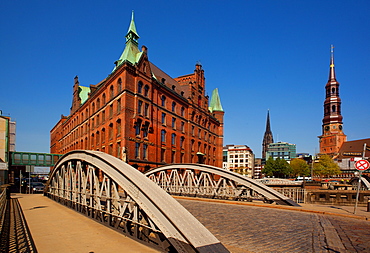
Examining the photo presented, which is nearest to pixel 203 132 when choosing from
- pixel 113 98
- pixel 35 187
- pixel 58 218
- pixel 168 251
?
pixel 113 98

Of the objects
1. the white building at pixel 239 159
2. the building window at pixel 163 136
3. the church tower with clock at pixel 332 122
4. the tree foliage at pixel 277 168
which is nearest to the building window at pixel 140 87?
the building window at pixel 163 136

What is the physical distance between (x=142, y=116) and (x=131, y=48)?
356 inches

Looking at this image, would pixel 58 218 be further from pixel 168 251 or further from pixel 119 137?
pixel 119 137

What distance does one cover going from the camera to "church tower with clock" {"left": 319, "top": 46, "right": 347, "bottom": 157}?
122 meters

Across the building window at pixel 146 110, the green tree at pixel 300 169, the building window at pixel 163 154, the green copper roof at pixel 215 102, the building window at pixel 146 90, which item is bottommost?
the green tree at pixel 300 169

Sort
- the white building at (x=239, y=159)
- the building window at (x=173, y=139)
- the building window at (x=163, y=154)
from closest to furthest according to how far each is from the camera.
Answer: the building window at (x=163, y=154), the building window at (x=173, y=139), the white building at (x=239, y=159)

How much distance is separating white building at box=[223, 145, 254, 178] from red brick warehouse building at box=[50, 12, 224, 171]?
79.8 metres

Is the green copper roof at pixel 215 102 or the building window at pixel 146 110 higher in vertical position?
the green copper roof at pixel 215 102

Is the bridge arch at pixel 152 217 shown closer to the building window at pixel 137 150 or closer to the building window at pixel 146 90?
the building window at pixel 137 150

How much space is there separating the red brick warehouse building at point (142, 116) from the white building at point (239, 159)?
79788 mm

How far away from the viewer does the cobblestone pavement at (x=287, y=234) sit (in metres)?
6.61

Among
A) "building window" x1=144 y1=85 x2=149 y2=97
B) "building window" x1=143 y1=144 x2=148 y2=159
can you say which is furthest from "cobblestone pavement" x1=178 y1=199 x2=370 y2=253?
"building window" x1=144 y1=85 x2=149 y2=97

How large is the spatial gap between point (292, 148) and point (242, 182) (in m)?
185

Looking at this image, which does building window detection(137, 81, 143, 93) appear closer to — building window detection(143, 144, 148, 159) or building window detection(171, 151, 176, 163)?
building window detection(143, 144, 148, 159)
